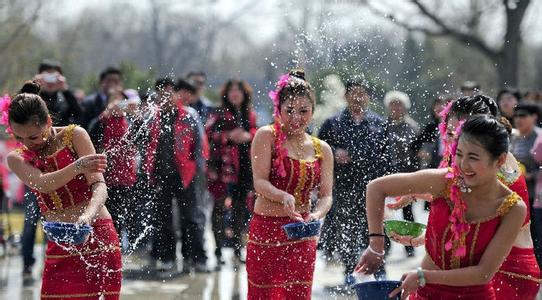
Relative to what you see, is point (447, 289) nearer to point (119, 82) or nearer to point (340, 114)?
point (340, 114)

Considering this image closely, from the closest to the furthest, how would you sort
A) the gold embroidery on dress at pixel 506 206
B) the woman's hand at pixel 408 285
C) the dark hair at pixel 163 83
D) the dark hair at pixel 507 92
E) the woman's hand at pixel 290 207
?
the woman's hand at pixel 408 285
the gold embroidery on dress at pixel 506 206
the woman's hand at pixel 290 207
the dark hair at pixel 163 83
the dark hair at pixel 507 92

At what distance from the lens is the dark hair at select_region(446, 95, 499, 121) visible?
468cm

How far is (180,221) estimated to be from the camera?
33.0ft

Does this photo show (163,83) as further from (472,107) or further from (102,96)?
(472,107)

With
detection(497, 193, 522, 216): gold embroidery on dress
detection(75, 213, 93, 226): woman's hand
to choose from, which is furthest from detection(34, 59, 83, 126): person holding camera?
detection(497, 193, 522, 216): gold embroidery on dress

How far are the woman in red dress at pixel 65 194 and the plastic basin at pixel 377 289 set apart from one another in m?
1.80

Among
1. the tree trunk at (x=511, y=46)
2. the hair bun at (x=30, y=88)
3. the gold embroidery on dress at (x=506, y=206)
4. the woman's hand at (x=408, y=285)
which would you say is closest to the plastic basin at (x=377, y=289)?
the woman's hand at (x=408, y=285)

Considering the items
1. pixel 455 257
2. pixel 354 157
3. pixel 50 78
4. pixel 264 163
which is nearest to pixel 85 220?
pixel 264 163

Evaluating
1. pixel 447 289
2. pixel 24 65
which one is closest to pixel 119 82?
pixel 447 289

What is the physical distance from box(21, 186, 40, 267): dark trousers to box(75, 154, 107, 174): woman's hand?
448 cm

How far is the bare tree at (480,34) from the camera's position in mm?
19461

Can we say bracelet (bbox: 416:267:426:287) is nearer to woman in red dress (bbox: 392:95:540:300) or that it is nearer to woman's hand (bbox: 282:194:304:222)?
woman in red dress (bbox: 392:95:540:300)

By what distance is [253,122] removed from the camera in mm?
10148

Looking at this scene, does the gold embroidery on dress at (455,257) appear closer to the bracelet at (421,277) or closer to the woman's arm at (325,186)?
the bracelet at (421,277)
